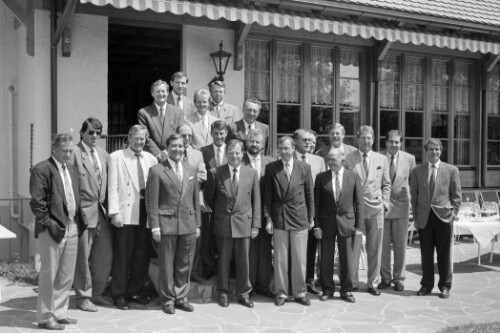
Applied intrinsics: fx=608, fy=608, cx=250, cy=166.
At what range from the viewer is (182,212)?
669 cm

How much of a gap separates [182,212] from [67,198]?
1.25 meters

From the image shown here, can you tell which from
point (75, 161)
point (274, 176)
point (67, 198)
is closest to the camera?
point (67, 198)

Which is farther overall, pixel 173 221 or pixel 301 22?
pixel 301 22

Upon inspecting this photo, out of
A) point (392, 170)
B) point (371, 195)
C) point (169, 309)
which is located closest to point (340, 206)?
point (371, 195)

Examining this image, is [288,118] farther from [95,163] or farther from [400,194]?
[95,163]

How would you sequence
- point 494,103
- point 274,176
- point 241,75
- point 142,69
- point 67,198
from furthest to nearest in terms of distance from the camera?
point 142,69 → point 494,103 → point 241,75 → point 274,176 → point 67,198

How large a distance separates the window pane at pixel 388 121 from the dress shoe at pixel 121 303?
253 inches

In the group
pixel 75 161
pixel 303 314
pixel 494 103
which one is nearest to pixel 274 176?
pixel 303 314

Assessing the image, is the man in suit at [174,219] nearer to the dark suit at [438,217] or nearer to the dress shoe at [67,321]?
the dress shoe at [67,321]

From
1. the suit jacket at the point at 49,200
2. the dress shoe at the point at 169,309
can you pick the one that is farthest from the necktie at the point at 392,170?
the suit jacket at the point at 49,200

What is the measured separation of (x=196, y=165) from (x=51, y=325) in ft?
7.93

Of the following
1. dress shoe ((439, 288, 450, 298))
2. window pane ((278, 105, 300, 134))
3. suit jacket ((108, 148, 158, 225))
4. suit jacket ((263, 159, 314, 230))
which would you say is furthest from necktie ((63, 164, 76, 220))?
window pane ((278, 105, 300, 134))

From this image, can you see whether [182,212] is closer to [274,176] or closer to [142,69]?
[274,176]

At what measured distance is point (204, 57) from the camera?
31.8 ft
